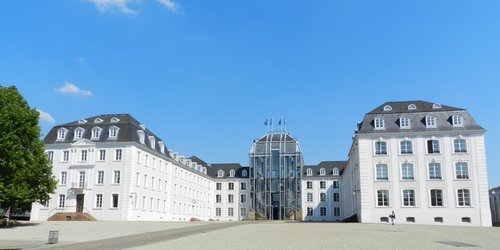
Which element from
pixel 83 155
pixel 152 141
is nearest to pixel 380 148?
pixel 152 141

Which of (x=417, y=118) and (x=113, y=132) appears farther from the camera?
(x=113, y=132)

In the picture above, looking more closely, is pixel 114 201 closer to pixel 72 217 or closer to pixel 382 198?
pixel 72 217

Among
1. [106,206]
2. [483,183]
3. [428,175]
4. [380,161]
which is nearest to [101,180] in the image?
[106,206]

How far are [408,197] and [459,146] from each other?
7.76 meters

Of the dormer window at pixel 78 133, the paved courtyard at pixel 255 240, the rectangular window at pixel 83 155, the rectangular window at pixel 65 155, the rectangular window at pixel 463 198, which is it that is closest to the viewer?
the paved courtyard at pixel 255 240

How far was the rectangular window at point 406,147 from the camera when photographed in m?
50.7

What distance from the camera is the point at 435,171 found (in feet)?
162

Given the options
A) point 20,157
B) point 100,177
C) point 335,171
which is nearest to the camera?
point 20,157

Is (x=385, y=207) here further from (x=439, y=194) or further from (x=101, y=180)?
(x=101, y=180)

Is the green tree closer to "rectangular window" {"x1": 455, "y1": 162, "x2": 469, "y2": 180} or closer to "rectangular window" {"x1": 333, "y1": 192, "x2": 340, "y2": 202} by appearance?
"rectangular window" {"x1": 455, "y1": 162, "x2": 469, "y2": 180}

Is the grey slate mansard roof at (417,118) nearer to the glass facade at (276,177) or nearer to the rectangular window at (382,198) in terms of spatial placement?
the rectangular window at (382,198)

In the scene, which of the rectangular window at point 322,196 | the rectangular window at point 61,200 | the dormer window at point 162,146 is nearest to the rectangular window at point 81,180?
the rectangular window at point 61,200

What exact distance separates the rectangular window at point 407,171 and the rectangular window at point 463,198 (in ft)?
16.2

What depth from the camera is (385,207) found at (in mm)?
49812
